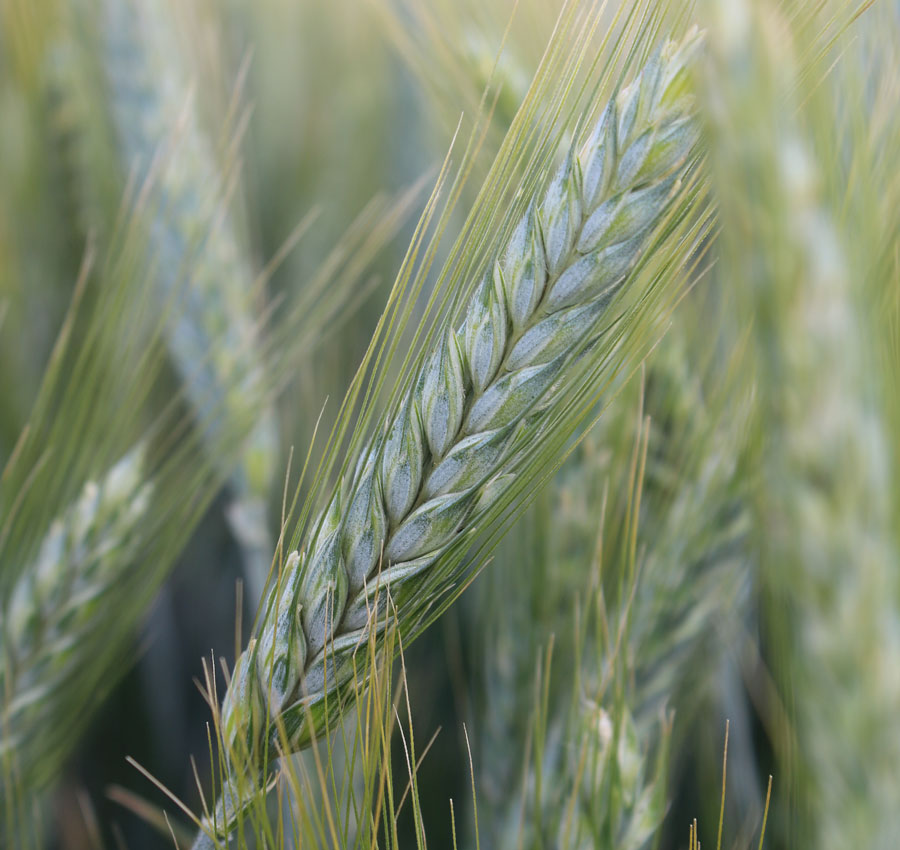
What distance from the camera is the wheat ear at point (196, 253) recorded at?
862 mm

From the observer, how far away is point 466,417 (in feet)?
1.55

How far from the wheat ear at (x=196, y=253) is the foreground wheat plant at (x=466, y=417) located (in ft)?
1.21

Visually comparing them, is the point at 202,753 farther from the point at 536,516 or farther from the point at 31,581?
the point at 536,516

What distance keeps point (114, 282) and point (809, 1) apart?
0.63 meters

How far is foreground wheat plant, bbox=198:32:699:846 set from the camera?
1.47 feet

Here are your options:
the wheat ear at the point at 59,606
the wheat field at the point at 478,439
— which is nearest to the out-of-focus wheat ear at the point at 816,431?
the wheat field at the point at 478,439

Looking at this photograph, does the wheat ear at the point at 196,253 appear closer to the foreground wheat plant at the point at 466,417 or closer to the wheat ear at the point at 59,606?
the wheat ear at the point at 59,606

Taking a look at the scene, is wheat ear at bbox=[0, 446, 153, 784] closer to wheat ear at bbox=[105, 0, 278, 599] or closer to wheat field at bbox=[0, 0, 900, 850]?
wheat field at bbox=[0, 0, 900, 850]

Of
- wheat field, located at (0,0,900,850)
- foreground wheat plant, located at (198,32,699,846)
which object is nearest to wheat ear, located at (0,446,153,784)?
wheat field, located at (0,0,900,850)

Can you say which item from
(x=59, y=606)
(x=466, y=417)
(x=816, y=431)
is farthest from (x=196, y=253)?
(x=816, y=431)

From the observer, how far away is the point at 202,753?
102 centimetres

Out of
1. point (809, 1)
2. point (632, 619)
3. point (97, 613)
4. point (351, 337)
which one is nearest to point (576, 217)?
point (809, 1)

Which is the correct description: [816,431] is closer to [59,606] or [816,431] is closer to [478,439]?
[478,439]

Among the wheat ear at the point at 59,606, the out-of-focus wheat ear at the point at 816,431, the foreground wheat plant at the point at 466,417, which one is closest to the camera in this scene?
the out-of-focus wheat ear at the point at 816,431
